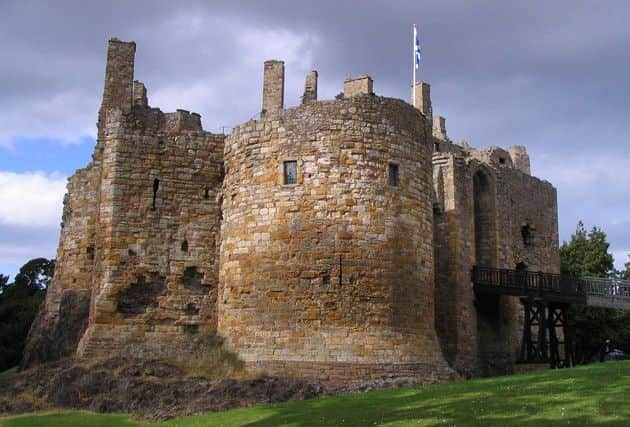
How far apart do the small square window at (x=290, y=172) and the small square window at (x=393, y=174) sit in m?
2.60

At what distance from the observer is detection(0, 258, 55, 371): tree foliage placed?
3806cm

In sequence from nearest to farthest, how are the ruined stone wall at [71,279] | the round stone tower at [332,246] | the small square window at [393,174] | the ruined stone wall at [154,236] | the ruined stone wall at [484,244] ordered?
the round stone tower at [332,246]
the small square window at [393,174]
the ruined stone wall at [154,236]
the ruined stone wall at [71,279]
the ruined stone wall at [484,244]

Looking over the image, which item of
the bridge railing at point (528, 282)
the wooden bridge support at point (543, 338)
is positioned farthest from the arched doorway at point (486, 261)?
the wooden bridge support at point (543, 338)

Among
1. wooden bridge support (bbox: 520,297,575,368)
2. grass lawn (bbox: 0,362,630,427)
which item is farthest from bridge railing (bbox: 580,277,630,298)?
grass lawn (bbox: 0,362,630,427)

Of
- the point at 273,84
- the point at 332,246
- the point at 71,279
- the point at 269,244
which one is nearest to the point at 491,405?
the point at 332,246

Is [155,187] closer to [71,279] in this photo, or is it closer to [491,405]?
[71,279]

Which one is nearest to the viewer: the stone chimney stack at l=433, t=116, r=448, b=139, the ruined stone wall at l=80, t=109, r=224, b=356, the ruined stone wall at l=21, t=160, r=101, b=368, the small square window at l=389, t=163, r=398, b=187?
the small square window at l=389, t=163, r=398, b=187

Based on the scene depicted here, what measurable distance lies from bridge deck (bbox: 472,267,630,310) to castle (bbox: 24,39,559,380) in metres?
1.42

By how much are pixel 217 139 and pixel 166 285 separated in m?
4.74

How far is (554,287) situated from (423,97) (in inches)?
406

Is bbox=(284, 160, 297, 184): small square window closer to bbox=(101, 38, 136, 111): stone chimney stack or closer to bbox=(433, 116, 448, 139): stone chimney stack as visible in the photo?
bbox=(101, 38, 136, 111): stone chimney stack

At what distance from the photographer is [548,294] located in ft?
90.5

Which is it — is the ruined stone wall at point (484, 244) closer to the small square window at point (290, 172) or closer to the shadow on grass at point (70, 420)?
the small square window at point (290, 172)

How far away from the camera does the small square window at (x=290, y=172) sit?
70.8 feet
